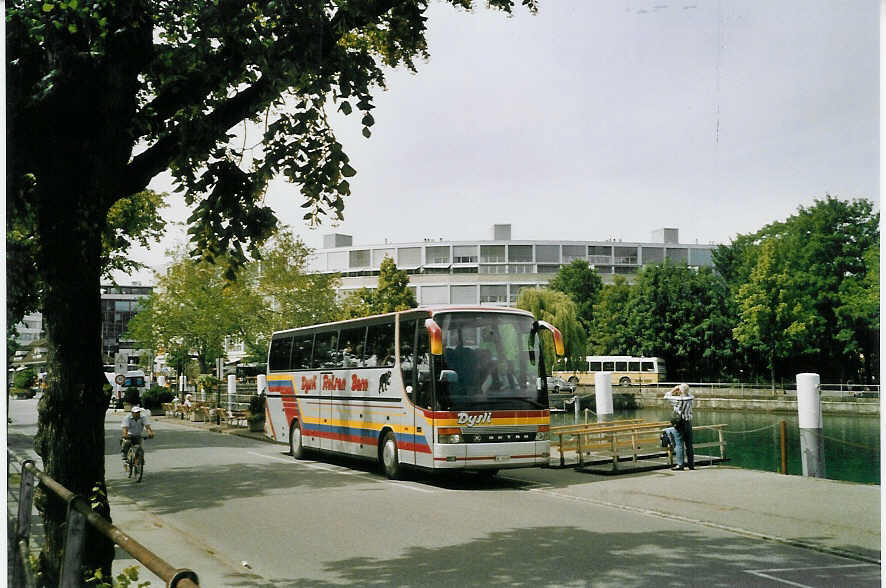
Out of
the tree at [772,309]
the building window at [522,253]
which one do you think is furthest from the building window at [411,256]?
the tree at [772,309]

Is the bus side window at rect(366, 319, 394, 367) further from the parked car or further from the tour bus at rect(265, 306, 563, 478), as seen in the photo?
the parked car

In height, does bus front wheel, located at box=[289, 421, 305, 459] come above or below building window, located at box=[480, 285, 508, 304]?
below

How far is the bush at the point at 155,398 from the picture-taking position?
4988 cm

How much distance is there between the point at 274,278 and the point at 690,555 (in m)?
32.8

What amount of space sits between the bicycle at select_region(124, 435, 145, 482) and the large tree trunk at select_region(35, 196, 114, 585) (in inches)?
462

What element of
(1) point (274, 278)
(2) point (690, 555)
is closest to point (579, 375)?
(1) point (274, 278)

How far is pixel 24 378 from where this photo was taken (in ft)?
33.6

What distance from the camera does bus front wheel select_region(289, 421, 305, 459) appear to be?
894 inches

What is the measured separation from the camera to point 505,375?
16500mm

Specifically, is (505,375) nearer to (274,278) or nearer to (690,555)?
(690,555)

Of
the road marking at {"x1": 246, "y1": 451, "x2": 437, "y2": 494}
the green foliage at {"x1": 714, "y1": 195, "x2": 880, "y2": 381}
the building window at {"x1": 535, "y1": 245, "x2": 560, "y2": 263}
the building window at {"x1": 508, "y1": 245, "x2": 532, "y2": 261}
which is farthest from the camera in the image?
the building window at {"x1": 535, "y1": 245, "x2": 560, "y2": 263}

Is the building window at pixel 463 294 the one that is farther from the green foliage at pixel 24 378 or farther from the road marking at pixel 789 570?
the road marking at pixel 789 570

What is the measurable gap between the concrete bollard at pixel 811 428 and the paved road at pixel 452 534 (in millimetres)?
1755

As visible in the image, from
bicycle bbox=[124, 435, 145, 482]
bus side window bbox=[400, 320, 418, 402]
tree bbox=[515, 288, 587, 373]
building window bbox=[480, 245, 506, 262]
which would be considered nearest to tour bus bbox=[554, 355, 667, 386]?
tree bbox=[515, 288, 587, 373]
